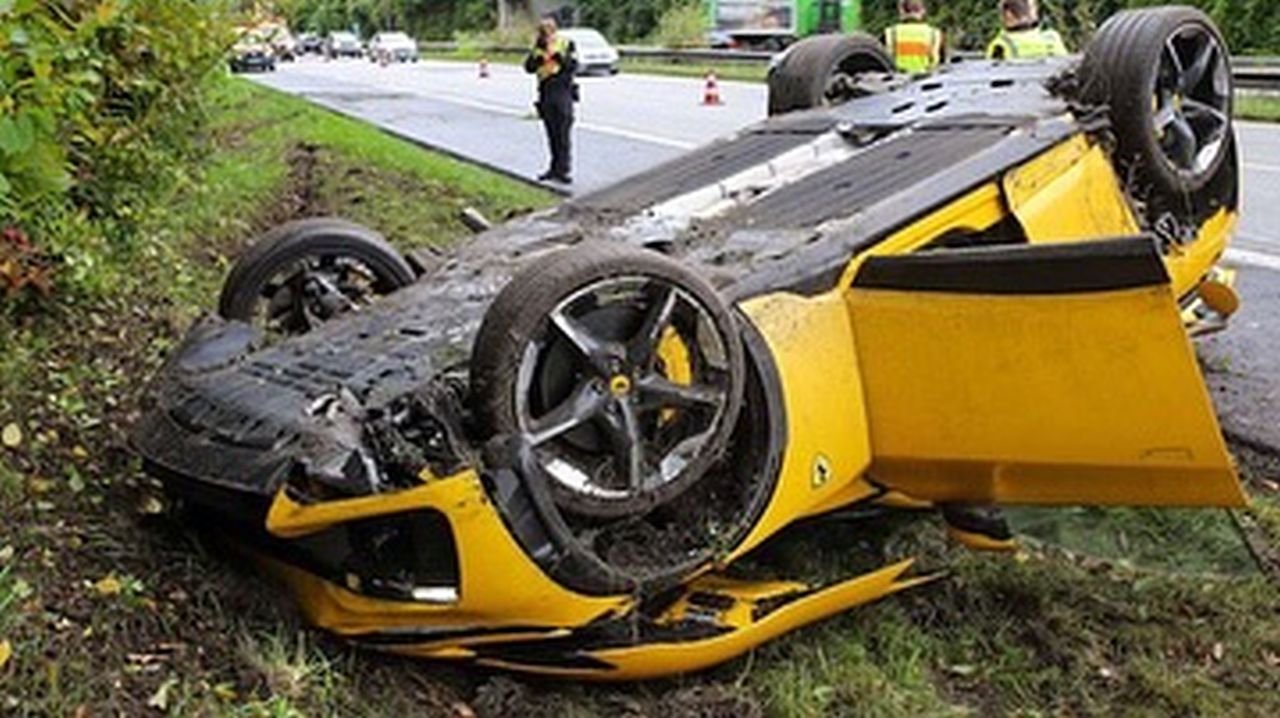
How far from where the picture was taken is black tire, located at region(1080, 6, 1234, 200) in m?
4.54

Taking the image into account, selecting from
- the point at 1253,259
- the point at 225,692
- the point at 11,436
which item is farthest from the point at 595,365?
the point at 1253,259

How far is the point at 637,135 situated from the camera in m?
15.6

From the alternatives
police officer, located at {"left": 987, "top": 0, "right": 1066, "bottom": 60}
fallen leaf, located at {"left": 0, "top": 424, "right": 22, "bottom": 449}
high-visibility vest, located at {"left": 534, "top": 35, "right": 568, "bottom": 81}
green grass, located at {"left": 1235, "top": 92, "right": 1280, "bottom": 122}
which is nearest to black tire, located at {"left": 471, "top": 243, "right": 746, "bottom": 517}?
fallen leaf, located at {"left": 0, "top": 424, "right": 22, "bottom": 449}

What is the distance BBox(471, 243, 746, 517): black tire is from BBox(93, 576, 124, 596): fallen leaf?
916 mm

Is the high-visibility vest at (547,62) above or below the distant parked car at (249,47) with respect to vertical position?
below

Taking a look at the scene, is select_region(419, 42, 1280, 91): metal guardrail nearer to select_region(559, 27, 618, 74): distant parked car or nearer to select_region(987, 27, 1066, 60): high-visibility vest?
select_region(987, 27, 1066, 60): high-visibility vest

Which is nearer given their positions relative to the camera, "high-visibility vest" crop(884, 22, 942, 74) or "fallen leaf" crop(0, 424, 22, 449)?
"fallen leaf" crop(0, 424, 22, 449)

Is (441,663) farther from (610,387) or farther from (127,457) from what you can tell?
(127,457)

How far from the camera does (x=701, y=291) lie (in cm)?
338

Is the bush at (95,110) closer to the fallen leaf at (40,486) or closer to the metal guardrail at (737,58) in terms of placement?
the fallen leaf at (40,486)

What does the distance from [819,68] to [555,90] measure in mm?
7039

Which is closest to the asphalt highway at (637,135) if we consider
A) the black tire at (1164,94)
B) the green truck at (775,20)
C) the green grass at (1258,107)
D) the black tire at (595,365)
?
the green grass at (1258,107)

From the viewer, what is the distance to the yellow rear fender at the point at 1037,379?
335 cm

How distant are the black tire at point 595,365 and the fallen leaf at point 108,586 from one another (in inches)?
36.1
